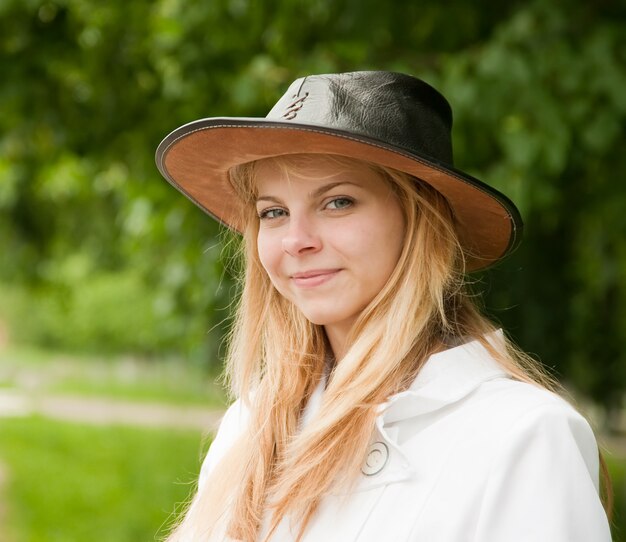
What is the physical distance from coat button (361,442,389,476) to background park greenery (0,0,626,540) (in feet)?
3.75

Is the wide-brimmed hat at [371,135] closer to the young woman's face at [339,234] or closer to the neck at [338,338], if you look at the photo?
the young woman's face at [339,234]

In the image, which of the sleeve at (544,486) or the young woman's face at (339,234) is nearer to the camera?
the sleeve at (544,486)

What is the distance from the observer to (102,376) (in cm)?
2127

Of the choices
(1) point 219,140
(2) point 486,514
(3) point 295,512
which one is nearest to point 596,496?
(2) point 486,514

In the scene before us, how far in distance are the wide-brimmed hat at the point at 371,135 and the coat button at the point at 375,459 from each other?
475mm

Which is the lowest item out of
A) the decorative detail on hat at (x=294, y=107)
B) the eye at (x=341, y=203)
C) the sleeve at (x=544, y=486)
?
the sleeve at (x=544, y=486)

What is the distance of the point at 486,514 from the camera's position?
1604 mm

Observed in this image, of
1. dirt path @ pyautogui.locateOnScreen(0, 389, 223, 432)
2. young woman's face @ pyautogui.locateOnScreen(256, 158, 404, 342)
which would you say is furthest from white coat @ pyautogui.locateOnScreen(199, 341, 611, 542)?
dirt path @ pyautogui.locateOnScreen(0, 389, 223, 432)

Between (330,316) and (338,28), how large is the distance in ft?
9.85

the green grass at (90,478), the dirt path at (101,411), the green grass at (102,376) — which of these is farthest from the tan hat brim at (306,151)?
the green grass at (102,376)

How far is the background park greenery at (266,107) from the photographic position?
3.72 meters

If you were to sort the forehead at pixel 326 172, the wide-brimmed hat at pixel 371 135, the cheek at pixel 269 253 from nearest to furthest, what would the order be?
the wide-brimmed hat at pixel 371 135 → the forehead at pixel 326 172 → the cheek at pixel 269 253

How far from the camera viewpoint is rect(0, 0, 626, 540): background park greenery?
3.72 metres

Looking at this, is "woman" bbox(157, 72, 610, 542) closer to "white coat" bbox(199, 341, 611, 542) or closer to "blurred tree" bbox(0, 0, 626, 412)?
"white coat" bbox(199, 341, 611, 542)
